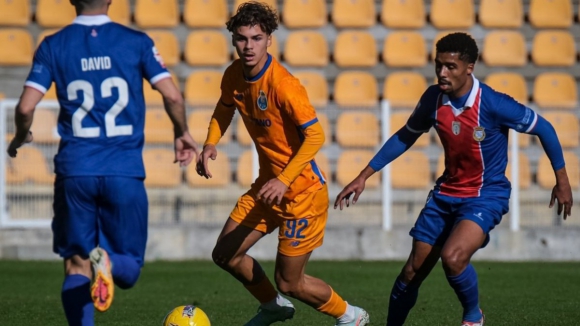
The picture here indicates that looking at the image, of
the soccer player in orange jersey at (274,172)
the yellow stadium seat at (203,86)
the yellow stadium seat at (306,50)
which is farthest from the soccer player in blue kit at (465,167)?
the yellow stadium seat at (306,50)

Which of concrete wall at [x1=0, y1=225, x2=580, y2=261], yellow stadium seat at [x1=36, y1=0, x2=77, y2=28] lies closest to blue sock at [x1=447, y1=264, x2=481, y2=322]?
concrete wall at [x1=0, y1=225, x2=580, y2=261]

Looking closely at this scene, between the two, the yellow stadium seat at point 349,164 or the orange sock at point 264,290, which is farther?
the yellow stadium seat at point 349,164

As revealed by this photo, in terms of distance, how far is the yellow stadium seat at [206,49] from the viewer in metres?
15.3

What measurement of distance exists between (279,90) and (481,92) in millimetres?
1405

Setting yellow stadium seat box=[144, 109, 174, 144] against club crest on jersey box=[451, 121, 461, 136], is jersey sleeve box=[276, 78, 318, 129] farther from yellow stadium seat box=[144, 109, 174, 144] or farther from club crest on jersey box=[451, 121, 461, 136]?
yellow stadium seat box=[144, 109, 174, 144]

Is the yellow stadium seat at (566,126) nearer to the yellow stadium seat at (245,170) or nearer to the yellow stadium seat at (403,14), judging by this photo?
the yellow stadium seat at (403,14)

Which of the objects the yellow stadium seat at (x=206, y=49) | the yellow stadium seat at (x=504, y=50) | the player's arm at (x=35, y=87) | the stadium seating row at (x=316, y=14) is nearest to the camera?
the player's arm at (x=35, y=87)

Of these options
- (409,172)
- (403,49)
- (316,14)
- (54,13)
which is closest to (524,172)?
(409,172)

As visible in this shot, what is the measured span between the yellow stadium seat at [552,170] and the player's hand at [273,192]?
296 inches

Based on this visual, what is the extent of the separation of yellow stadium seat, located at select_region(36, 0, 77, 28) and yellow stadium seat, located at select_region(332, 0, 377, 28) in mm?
4135

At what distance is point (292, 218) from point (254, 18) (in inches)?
53.9

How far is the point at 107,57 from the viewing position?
18.1 ft

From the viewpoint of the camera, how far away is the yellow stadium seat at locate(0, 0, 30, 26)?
1565 centimetres

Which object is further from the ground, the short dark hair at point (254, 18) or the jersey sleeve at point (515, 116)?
the short dark hair at point (254, 18)
